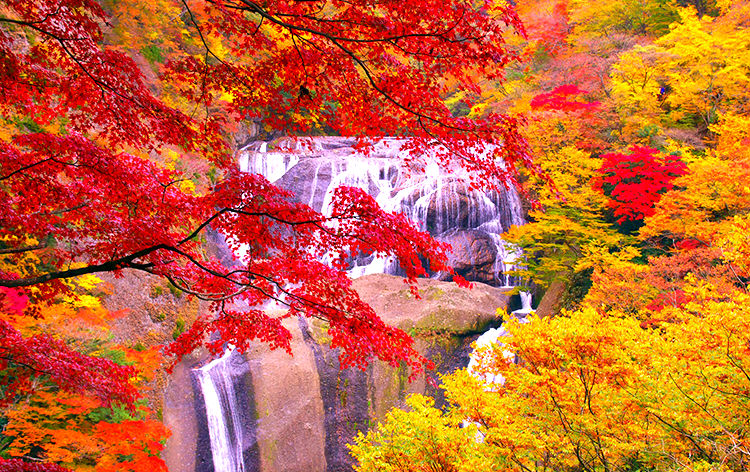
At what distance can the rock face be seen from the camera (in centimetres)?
924

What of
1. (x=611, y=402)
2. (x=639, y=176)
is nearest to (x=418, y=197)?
(x=639, y=176)

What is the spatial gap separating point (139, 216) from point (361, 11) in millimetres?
2567

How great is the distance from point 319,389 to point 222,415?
7.77ft

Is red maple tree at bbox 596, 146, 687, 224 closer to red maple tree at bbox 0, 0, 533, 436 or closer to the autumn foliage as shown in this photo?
the autumn foliage

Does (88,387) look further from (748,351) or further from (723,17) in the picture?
(723,17)

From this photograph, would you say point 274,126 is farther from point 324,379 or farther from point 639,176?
point 639,176

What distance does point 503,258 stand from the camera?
14.5 meters

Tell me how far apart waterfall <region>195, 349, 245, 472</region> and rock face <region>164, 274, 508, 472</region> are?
17 centimetres

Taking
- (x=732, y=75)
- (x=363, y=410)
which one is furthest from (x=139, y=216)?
(x=732, y=75)

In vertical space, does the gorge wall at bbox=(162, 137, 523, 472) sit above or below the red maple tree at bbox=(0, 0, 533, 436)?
below

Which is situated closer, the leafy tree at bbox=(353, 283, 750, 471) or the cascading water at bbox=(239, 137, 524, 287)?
the leafy tree at bbox=(353, 283, 750, 471)

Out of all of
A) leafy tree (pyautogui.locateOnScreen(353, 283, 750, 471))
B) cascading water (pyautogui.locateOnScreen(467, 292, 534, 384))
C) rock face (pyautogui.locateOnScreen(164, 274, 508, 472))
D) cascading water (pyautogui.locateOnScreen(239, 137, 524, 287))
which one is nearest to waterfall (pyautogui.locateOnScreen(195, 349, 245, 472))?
rock face (pyautogui.locateOnScreen(164, 274, 508, 472))

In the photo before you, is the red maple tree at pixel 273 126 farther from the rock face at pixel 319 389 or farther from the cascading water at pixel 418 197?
the cascading water at pixel 418 197

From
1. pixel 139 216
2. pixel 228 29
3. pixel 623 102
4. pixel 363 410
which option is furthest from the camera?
pixel 623 102
